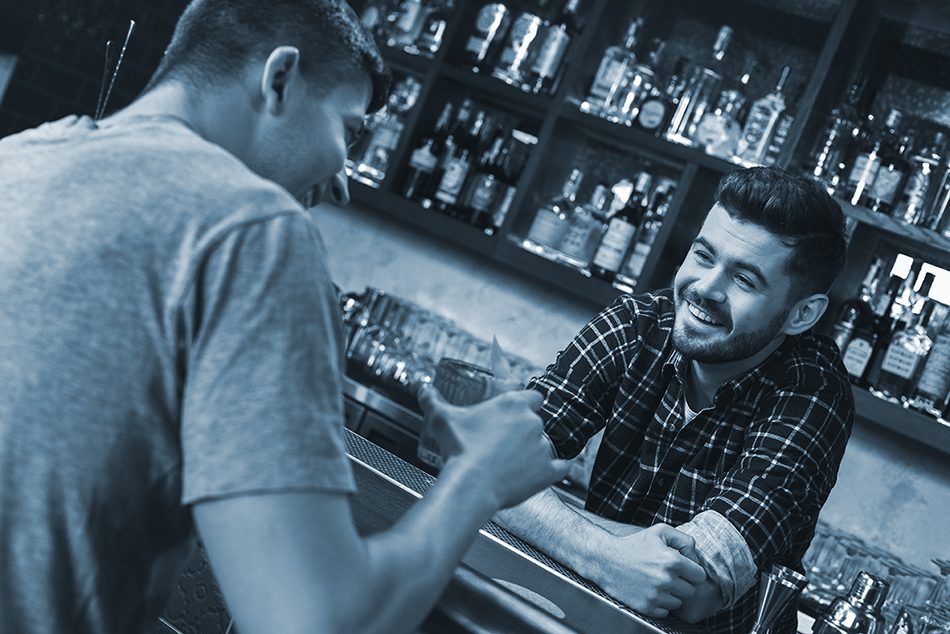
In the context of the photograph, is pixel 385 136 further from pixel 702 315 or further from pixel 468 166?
pixel 702 315

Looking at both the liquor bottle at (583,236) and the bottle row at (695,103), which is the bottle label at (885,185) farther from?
the liquor bottle at (583,236)

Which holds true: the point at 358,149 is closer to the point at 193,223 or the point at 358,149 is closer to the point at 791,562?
the point at 791,562

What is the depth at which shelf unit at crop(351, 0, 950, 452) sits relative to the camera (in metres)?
2.79

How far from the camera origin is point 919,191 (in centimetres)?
272

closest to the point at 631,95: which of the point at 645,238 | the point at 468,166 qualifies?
the point at 645,238

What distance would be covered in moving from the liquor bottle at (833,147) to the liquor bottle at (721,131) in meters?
0.22

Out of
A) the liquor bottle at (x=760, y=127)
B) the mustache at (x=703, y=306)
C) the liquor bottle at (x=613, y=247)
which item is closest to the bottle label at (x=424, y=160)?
the liquor bottle at (x=613, y=247)

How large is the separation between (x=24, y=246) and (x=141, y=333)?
0.34ft

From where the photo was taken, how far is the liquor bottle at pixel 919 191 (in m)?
2.71

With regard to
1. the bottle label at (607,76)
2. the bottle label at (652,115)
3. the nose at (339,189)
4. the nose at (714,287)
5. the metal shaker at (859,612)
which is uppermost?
the bottle label at (607,76)

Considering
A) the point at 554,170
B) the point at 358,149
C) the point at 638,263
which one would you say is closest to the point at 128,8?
the point at 358,149

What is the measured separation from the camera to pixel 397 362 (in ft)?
10.1

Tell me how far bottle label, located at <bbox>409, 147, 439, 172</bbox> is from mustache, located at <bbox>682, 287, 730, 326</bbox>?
1578mm

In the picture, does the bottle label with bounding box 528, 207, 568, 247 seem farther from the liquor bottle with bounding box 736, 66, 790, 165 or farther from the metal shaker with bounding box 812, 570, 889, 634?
the metal shaker with bounding box 812, 570, 889, 634
